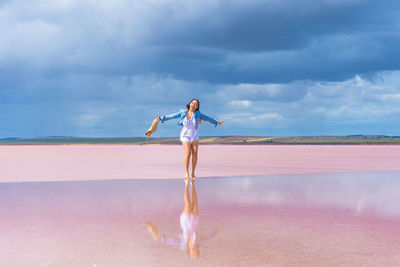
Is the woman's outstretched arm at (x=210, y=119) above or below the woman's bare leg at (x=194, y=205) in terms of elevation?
above

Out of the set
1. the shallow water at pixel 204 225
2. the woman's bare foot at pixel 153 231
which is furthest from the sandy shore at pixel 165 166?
the woman's bare foot at pixel 153 231

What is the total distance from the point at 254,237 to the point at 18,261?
261 centimetres

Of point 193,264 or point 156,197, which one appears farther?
point 156,197

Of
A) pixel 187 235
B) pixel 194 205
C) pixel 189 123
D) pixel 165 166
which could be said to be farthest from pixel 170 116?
pixel 187 235

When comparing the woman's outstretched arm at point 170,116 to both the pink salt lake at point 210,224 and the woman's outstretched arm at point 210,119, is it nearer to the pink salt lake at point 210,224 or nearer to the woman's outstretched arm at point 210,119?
the woman's outstretched arm at point 210,119

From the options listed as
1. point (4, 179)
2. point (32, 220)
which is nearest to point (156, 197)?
point (32, 220)

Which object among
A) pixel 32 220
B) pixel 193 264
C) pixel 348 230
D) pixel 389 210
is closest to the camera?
pixel 193 264

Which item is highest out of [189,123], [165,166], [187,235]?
[189,123]

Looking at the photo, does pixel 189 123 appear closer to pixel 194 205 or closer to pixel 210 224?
pixel 194 205

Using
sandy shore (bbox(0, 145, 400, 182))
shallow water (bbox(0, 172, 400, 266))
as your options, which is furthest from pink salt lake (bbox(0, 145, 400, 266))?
sandy shore (bbox(0, 145, 400, 182))

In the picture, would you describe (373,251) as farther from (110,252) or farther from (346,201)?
(346,201)

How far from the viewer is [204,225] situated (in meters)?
6.42

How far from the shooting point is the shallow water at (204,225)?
4.75m

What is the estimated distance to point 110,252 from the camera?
491 cm
